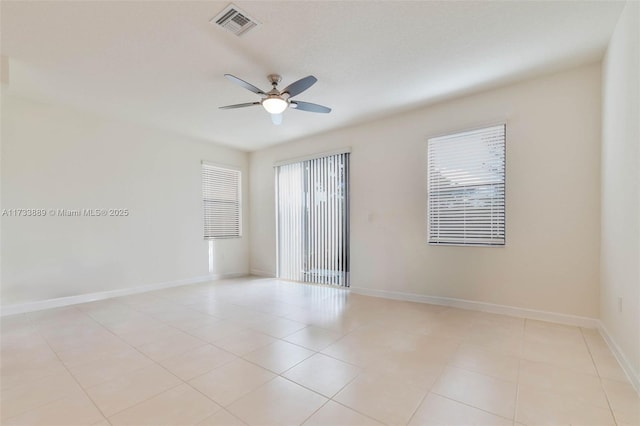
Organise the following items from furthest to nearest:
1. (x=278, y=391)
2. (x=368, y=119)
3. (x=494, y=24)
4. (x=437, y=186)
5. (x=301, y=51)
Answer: (x=368, y=119) < (x=437, y=186) < (x=301, y=51) < (x=494, y=24) < (x=278, y=391)

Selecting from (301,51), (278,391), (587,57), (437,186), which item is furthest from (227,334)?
(587,57)

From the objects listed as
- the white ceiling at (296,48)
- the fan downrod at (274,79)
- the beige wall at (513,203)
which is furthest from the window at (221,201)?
the fan downrod at (274,79)

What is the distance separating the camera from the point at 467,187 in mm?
3828

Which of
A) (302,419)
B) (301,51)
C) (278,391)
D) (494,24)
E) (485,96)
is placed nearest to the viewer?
(302,419)

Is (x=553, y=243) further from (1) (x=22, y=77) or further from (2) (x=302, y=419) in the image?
(1) (x=22, y=77)

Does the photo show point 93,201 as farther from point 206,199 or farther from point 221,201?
point 221,201

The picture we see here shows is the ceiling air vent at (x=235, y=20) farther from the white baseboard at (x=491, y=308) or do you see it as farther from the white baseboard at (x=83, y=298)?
the white baseboard at (x=83, y=298)

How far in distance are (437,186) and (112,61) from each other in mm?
4186

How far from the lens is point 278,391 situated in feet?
6.51

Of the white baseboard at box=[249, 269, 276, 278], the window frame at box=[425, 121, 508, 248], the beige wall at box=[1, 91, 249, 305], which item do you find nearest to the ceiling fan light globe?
the window frame at box=[425, 121, 508, 248]

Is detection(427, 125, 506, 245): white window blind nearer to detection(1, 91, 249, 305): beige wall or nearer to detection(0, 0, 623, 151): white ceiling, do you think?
detection(0, 0, 623, 151): white ceiling

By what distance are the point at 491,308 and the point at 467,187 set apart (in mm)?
1601

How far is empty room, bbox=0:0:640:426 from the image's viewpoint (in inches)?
80.5

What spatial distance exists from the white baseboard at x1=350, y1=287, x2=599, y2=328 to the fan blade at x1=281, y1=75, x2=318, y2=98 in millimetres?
3263
